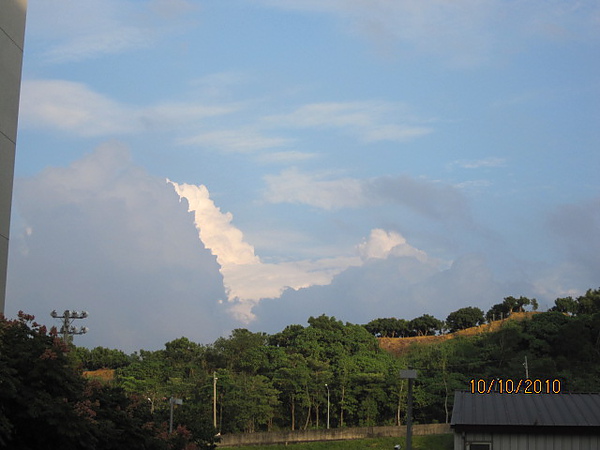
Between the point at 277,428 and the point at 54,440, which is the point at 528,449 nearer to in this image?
the point at 54,440

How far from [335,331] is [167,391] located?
27.2 meters

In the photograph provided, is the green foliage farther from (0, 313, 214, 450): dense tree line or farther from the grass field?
(0, 313, 214, 450): dense tree line

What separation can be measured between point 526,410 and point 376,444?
177 ft

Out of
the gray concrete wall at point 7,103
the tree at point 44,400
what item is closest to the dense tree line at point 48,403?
the tree at point 44,400

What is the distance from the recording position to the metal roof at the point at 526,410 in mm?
31062

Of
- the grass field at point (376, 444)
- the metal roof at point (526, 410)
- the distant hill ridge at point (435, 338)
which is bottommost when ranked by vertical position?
the grass field at point (376, 444)

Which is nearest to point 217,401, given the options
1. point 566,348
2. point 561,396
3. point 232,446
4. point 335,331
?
point 232,446

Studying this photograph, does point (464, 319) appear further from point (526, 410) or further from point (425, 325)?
point (526, 410)

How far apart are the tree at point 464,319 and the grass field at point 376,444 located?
8869 centimetres

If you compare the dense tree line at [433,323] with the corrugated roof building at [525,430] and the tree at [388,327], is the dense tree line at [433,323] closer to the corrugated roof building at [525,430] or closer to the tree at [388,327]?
the tree at [388,327]

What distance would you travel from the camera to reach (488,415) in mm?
31781

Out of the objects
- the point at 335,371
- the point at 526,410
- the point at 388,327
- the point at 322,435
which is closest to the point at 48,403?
the point at 526,410

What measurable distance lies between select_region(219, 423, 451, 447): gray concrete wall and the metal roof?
169ft

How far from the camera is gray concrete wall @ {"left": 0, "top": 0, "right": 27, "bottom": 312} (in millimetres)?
26266
